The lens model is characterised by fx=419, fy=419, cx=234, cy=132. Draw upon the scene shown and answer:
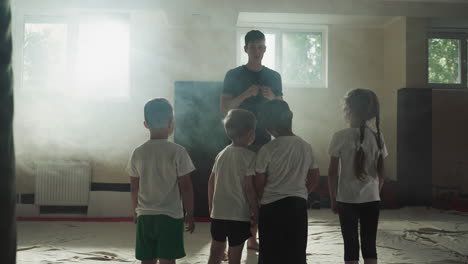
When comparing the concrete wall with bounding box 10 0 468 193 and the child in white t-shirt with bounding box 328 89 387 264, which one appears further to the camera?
the concrete wall with bounding box 10 0 468 193

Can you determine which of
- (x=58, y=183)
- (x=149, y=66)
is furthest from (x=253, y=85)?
(x=58, y=183)

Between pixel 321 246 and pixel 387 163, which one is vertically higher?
pixel 387 163

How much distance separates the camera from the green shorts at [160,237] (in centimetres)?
175

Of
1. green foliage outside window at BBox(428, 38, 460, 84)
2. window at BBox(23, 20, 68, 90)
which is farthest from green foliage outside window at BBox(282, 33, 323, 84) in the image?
window at BBox(23, 20, 68, 90)

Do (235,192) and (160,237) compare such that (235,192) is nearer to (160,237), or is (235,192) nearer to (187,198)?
(187,198)

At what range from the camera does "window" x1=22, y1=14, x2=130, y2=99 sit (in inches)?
206

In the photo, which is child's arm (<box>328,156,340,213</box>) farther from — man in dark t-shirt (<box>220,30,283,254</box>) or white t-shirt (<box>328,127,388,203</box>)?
man in dark t-shirt (<box>220,30,283,254</box>)

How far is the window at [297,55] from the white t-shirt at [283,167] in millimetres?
4381

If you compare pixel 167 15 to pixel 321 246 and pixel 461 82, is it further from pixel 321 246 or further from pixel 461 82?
pixel 461 82

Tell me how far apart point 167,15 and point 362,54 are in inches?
116

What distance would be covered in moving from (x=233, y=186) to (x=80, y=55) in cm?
414

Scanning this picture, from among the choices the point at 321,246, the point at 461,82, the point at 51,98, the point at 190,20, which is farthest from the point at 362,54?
the point at 51,98

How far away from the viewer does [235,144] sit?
1.84 m

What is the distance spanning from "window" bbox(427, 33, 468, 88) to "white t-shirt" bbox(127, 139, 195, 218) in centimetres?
539
